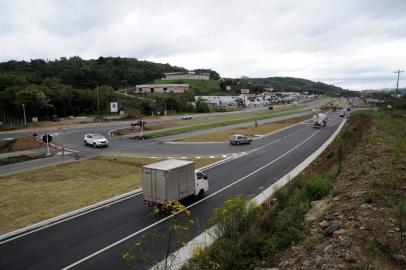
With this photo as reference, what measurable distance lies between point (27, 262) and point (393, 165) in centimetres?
1747

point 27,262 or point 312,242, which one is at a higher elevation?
point 312,242

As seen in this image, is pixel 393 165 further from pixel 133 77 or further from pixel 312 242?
pixel 133 77

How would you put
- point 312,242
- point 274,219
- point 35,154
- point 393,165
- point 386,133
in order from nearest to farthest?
1. point 312,242
2. point 274,219
3. point 393,165
4. point 386,133
5. point 35,154

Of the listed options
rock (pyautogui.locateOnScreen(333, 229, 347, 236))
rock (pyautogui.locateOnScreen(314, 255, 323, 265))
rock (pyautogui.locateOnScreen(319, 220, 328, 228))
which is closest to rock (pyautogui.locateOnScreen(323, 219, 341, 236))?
rock (pyautogui.locateOnScreen(319, 220, 328, 228))

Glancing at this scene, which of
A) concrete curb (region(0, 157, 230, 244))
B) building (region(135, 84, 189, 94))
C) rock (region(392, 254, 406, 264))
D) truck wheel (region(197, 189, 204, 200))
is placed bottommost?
concrete curb (region(0, 157, 230, 244))

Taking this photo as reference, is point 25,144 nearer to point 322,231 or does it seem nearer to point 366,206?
point 322,231

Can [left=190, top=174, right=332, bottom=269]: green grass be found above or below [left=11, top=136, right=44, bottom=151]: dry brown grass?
above

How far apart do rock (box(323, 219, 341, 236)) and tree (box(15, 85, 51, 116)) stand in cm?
7618

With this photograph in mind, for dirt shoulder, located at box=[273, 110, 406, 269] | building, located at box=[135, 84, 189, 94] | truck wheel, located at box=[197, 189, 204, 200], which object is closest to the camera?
dirt shoulder, located at box=[273, 110, 406, 269]

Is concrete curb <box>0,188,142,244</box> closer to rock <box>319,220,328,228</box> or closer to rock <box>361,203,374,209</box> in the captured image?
rock <box>319,220,328,228</box>

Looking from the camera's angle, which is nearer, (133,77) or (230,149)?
(230,149)

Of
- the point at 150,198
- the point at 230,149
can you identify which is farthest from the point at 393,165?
the point at 230,149

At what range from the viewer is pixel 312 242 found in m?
9.41

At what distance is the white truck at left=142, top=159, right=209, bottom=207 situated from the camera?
14.7 m
